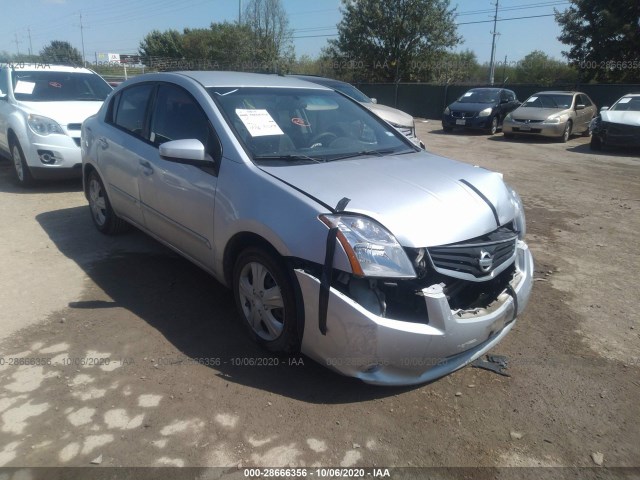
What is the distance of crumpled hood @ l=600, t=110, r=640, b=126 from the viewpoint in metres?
12.9

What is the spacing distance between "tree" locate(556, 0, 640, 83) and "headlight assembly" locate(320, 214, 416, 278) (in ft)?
99.3

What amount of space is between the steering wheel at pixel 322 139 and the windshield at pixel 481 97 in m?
16.0

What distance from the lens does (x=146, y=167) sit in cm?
414

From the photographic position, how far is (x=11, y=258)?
489 centimetres

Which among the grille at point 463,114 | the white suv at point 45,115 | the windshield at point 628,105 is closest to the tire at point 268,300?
the white suv at point 45,115

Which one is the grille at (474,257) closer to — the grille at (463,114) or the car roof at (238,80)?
the car roof at (238,80)

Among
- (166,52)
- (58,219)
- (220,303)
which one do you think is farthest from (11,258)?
(166,52)

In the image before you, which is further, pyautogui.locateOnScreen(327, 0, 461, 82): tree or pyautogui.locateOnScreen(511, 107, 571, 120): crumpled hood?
pyautogui.locateOnScreen(327, 0, 461, 82): tree

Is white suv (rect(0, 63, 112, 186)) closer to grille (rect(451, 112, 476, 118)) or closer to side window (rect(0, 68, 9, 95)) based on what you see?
side window (rect(0, 68, 9, 95))

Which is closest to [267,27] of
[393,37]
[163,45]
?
[393,37]

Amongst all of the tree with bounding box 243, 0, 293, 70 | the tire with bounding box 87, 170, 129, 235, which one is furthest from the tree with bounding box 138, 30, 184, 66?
the tire with bounding box 87, 170, 129, 235

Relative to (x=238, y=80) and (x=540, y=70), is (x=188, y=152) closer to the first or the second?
(x=238, y=80)

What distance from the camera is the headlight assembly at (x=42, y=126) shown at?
7.05m

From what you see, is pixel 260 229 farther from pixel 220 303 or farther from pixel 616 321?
pixel 616 321
